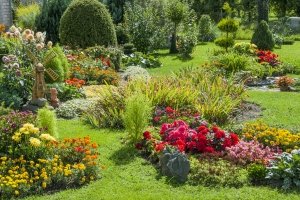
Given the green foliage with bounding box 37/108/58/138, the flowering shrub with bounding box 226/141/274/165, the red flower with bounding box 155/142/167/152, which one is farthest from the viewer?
the green foliage with bounding box 37/108/58/138

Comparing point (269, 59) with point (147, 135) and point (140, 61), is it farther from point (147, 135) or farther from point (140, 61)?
A: point (147, 135)

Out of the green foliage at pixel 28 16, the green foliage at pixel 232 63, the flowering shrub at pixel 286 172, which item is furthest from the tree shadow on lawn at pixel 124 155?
the green foliage at pixel 28 16

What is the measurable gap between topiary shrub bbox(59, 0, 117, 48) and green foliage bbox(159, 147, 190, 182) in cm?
1138

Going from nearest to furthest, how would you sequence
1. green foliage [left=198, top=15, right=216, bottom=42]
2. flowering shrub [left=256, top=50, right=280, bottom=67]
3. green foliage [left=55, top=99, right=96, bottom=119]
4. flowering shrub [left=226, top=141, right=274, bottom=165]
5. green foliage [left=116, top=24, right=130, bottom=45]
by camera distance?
flowering shrub [left=226, top=141, right=274, bottom=165]
green foliage [left=55, top=99, right=96, bottom=119]
flowering shrub [left=256, top=50, right=280, bottom=67]
green foliage [left=116, top=24, right=130, bottom=45]
green foliage [left=198, top=15, right=216, bottom=42]

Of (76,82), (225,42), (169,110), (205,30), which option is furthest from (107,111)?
(205,30)

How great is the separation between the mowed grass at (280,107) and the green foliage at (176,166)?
3245 mm

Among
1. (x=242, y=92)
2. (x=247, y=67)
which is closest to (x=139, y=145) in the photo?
(x=242, y=92)

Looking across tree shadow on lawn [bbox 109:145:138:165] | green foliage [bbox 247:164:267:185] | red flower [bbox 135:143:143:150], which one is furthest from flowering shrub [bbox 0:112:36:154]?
green foliage [bbox 247:164:267:185]

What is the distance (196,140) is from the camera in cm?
903

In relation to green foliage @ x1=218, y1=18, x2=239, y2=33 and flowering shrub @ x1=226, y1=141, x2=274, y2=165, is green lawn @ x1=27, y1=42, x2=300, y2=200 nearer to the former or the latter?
flowering shrub @ x1=226, y1=141, x2=274, y2=165

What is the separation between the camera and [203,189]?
748cm

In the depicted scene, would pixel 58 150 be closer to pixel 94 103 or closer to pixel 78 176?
pixel 78 176

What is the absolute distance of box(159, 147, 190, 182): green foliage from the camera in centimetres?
776

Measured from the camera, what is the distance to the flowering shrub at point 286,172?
7.49m
